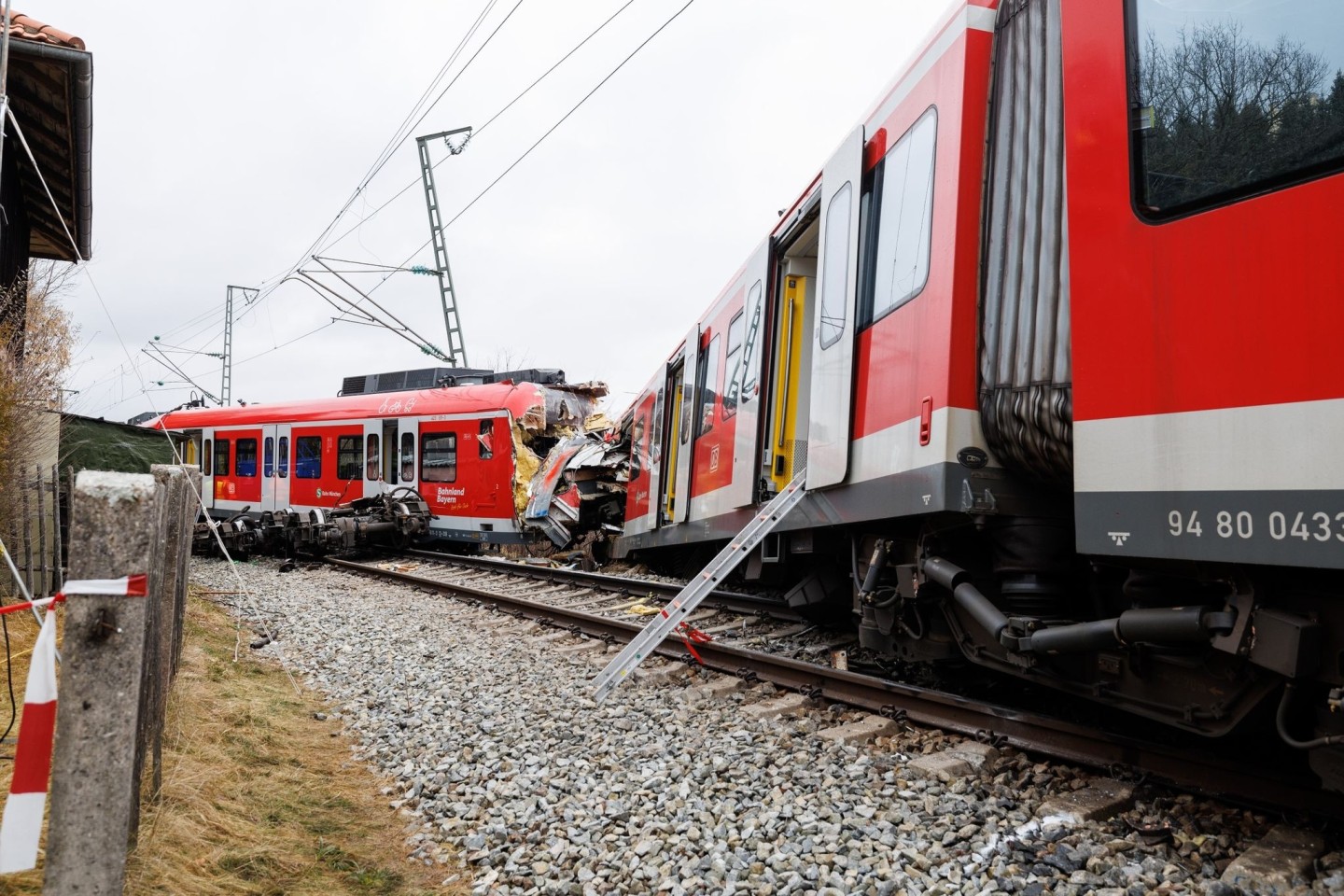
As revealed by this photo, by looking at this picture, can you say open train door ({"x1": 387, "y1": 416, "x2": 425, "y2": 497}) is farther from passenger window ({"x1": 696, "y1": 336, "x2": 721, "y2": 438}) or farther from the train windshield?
the train windshield

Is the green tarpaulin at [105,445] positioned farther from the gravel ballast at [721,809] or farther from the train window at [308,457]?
the gravel ballast at [721,809]

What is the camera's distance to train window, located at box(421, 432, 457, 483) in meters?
17.6

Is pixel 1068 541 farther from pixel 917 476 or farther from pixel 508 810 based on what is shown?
pixel 508 810

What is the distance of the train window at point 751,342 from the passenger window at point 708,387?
3.66 feet

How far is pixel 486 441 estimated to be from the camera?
55.7 feet

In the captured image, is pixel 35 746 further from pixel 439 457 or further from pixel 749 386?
pixel 439 457

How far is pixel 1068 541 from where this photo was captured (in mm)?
3973

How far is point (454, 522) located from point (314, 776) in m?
13.1

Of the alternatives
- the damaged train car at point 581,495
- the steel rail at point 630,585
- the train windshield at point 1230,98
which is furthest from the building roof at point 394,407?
the train windshield at point 1230,98

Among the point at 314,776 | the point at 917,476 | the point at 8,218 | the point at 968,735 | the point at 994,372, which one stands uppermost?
the point at 8,218

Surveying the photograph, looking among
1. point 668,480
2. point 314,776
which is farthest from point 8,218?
point 314,776

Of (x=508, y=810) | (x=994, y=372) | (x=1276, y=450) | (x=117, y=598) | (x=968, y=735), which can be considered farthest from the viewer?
(x=968, y=735)

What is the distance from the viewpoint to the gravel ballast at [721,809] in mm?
3148

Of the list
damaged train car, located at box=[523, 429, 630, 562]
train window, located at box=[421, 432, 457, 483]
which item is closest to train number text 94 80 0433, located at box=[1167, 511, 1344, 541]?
damaged train car, located at box=[523, 429, 630, 562]
